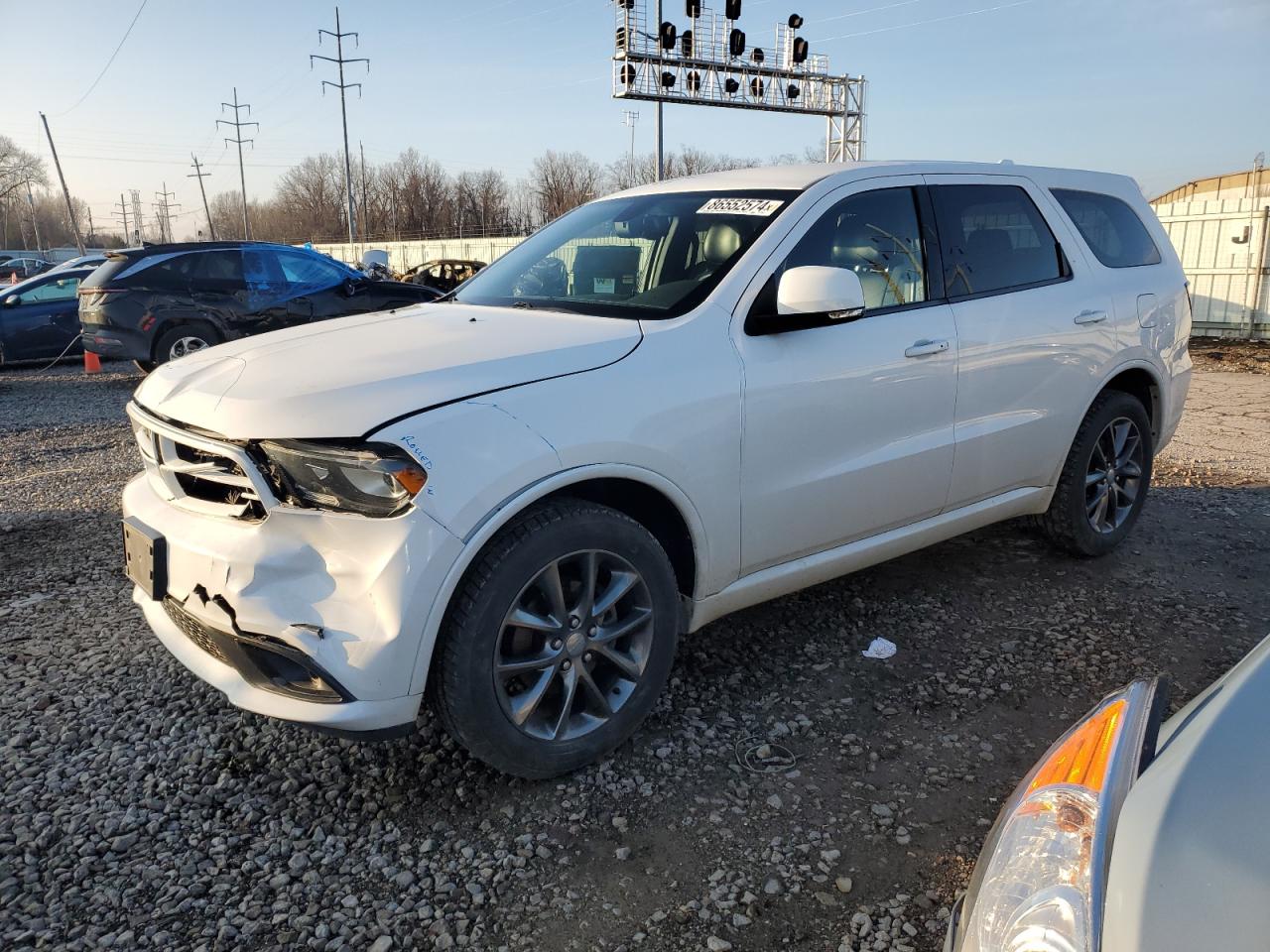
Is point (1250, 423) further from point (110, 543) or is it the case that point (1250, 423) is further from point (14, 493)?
point (14, 493)

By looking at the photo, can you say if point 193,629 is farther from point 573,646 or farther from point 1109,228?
point 1109,228

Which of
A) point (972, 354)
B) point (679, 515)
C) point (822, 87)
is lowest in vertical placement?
point (679, 515)

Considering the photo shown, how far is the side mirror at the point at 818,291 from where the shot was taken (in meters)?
2.93

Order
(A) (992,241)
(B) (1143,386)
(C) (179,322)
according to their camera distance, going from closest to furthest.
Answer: (A) (992,241)
(B) (1143,386)
(C) (179,322)

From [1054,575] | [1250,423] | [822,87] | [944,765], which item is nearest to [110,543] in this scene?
[944,765]

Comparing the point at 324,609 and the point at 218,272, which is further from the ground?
the point at 218,272

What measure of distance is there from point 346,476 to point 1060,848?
1776 millimetres

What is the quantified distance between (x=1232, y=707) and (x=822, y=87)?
31435mm

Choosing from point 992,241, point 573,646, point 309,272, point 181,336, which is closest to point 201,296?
point 181,336

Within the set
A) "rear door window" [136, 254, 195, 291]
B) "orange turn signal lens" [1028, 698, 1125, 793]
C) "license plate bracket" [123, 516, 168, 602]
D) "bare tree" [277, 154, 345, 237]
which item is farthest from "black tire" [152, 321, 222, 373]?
"bare tree" [277, 154, 345, 237]

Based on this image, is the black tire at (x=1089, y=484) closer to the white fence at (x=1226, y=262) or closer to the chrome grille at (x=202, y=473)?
the chrome grille at (x=202, y=473)

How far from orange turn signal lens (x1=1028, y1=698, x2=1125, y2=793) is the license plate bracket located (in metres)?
2.34

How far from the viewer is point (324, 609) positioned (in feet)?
7.67

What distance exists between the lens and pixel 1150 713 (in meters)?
1.55
